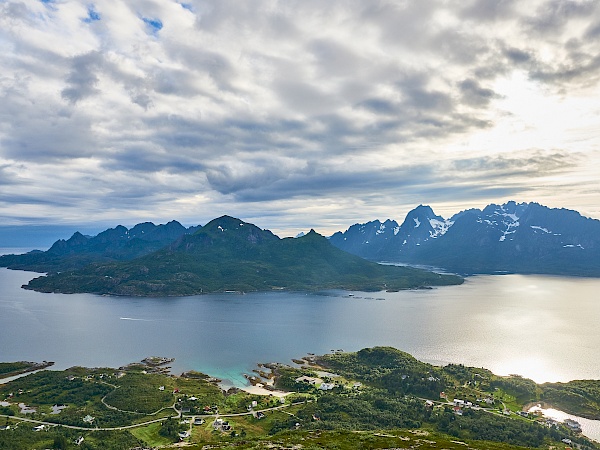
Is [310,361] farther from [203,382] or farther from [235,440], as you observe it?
[235,440]

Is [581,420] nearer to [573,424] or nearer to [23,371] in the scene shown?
[573,424]

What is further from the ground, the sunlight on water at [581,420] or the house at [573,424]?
the house at [573,424]

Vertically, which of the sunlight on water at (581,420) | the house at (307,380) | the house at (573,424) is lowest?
the sunlight on water at (581,420)

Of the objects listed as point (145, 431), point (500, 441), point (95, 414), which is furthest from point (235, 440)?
point (500, 441)

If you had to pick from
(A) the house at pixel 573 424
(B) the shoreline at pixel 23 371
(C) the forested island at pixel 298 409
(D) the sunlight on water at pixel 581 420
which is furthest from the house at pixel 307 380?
(B) the shoreline at pixel 23 371

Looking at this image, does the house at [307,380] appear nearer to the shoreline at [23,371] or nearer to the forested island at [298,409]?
the forested island at [298,409]

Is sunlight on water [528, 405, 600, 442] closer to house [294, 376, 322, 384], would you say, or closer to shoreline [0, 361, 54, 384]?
house [294, 376, 322, 384]

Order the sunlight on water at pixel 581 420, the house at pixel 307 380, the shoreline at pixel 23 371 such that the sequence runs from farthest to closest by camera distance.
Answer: the shoreline at pixel 23 371, the house at pixel 307 380, the sunlight on water at pixel 581 420

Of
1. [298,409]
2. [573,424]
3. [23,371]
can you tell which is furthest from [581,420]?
[23,371]

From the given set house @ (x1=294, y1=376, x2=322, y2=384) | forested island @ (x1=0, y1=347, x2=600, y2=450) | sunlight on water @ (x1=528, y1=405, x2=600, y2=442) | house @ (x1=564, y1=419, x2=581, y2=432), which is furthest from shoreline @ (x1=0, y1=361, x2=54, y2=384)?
house @ (x1=564, y1=419, x2=581, y2=432)
